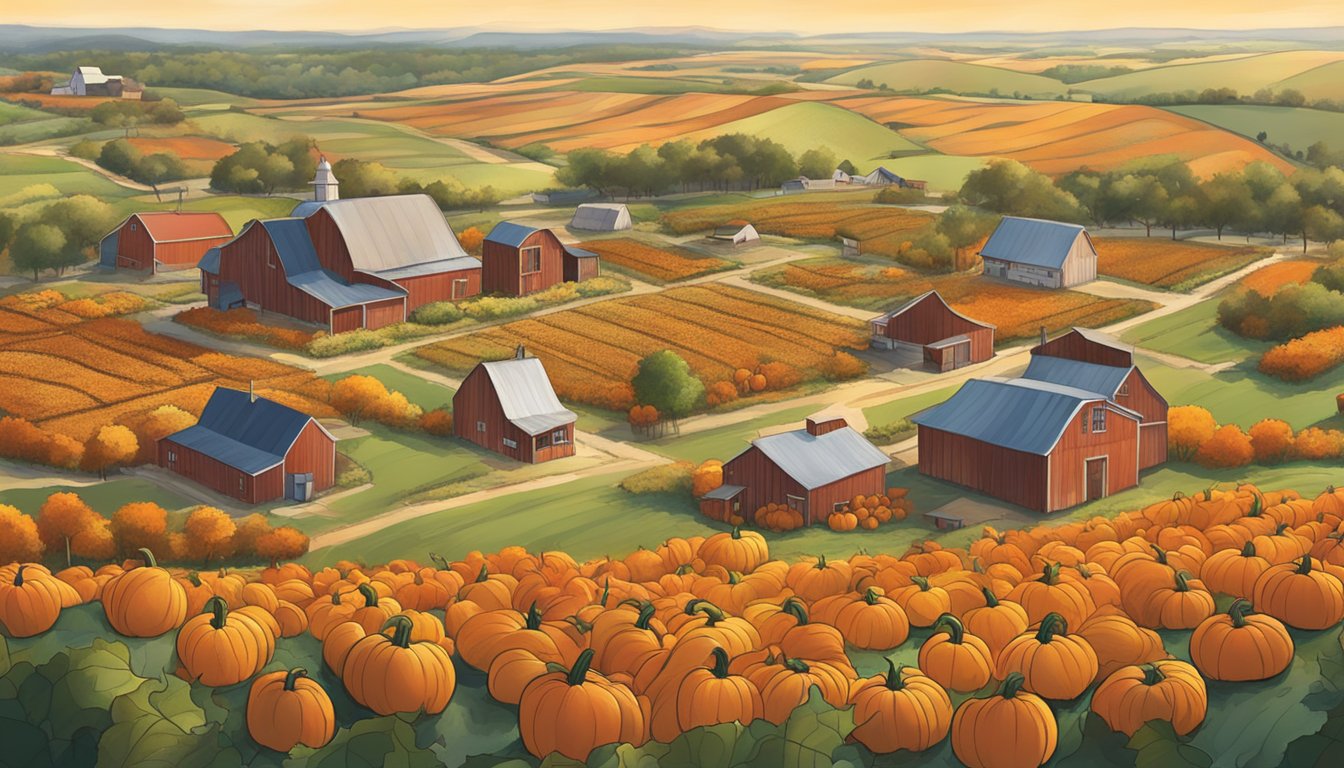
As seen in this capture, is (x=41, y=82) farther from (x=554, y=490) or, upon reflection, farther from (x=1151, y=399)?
(x=1151, y=399)

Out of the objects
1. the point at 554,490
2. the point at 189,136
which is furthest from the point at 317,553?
the point at 189,136

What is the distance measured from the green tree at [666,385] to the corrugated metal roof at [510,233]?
8.01m

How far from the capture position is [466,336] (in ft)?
97.8

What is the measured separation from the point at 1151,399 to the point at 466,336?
526 inches

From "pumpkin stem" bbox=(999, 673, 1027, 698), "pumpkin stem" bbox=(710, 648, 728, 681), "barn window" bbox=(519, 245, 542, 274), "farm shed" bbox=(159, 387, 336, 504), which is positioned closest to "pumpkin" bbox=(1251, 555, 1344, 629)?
"pumpkin stem" bbox=(999, 673, 1027, 698)

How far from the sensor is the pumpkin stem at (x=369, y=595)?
16.1 metres

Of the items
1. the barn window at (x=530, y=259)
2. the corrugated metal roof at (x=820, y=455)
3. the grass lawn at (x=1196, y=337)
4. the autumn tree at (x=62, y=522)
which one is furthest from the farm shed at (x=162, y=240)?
the grass lawn at (x=1196, y=337)

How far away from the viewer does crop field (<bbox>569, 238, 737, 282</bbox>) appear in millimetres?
33156

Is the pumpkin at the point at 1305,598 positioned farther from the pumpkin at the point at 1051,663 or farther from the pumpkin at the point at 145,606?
the pumpkin at the point at 145,606

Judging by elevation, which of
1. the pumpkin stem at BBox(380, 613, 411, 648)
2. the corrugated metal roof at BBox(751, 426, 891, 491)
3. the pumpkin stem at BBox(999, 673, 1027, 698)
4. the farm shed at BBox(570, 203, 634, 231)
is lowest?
the pumpkin stem at BBox(999, 673, 1027, 698)

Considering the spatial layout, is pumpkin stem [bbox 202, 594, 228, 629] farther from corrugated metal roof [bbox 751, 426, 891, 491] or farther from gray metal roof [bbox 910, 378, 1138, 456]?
gray metal roof [bbox 910, 378, 1138, 456]

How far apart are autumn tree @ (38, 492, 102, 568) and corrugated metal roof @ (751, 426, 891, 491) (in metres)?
9.79

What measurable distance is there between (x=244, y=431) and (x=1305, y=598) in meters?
15.9

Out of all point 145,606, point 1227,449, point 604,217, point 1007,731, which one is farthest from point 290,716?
point 604,217
